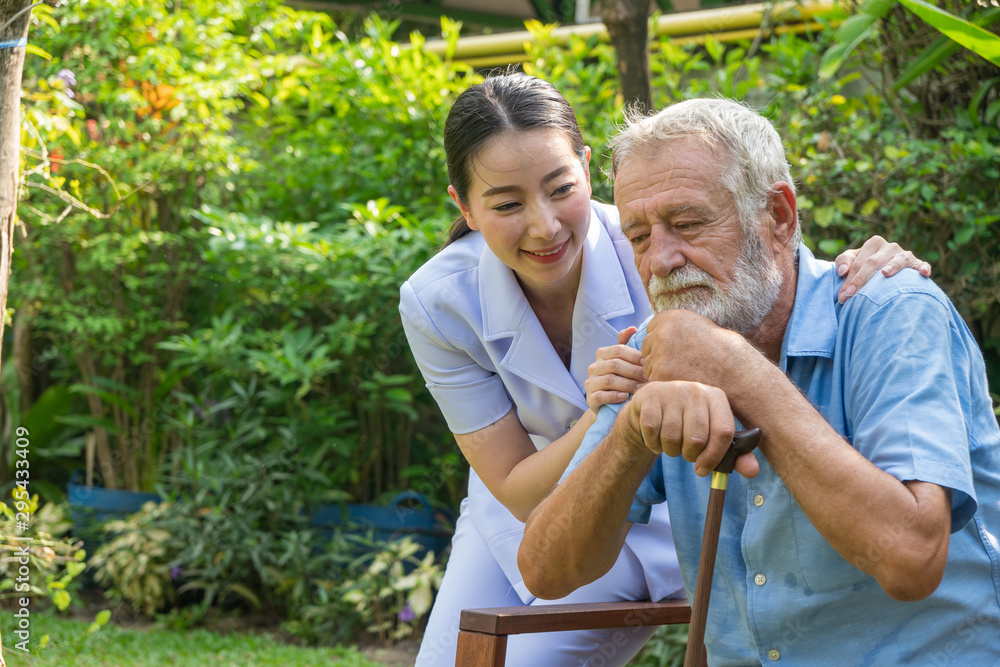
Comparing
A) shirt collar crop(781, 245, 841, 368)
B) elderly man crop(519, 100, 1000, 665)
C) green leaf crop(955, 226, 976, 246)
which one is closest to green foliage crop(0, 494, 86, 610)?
elderly man crop(519, 100, 1000, 665)

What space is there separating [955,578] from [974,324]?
2.31 metres

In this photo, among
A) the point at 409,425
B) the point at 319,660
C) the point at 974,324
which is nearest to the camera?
the point at 974,324

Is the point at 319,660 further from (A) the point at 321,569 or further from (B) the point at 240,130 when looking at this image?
(B) the point at 240,130

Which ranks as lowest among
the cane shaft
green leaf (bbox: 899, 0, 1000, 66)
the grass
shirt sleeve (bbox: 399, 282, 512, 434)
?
the grass

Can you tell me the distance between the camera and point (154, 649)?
409cm

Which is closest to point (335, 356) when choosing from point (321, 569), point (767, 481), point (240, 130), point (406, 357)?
point (406, 357)

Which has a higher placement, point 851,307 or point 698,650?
point 851,307

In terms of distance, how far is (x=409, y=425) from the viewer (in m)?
4.80

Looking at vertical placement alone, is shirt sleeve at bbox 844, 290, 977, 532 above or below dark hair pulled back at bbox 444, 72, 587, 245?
below

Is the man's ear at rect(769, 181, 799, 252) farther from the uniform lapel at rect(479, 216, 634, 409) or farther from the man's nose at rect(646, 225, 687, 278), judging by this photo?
the uniform lapel at rect(479, 216, 634, 409)

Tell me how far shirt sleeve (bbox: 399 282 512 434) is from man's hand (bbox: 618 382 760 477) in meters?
0.87

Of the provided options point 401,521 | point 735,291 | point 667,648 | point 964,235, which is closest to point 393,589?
point 401,521

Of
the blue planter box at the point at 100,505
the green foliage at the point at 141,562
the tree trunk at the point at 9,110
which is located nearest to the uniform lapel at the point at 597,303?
the tree trunk at the point at 9,110

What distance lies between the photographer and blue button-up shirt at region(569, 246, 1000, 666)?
4.93 feet
